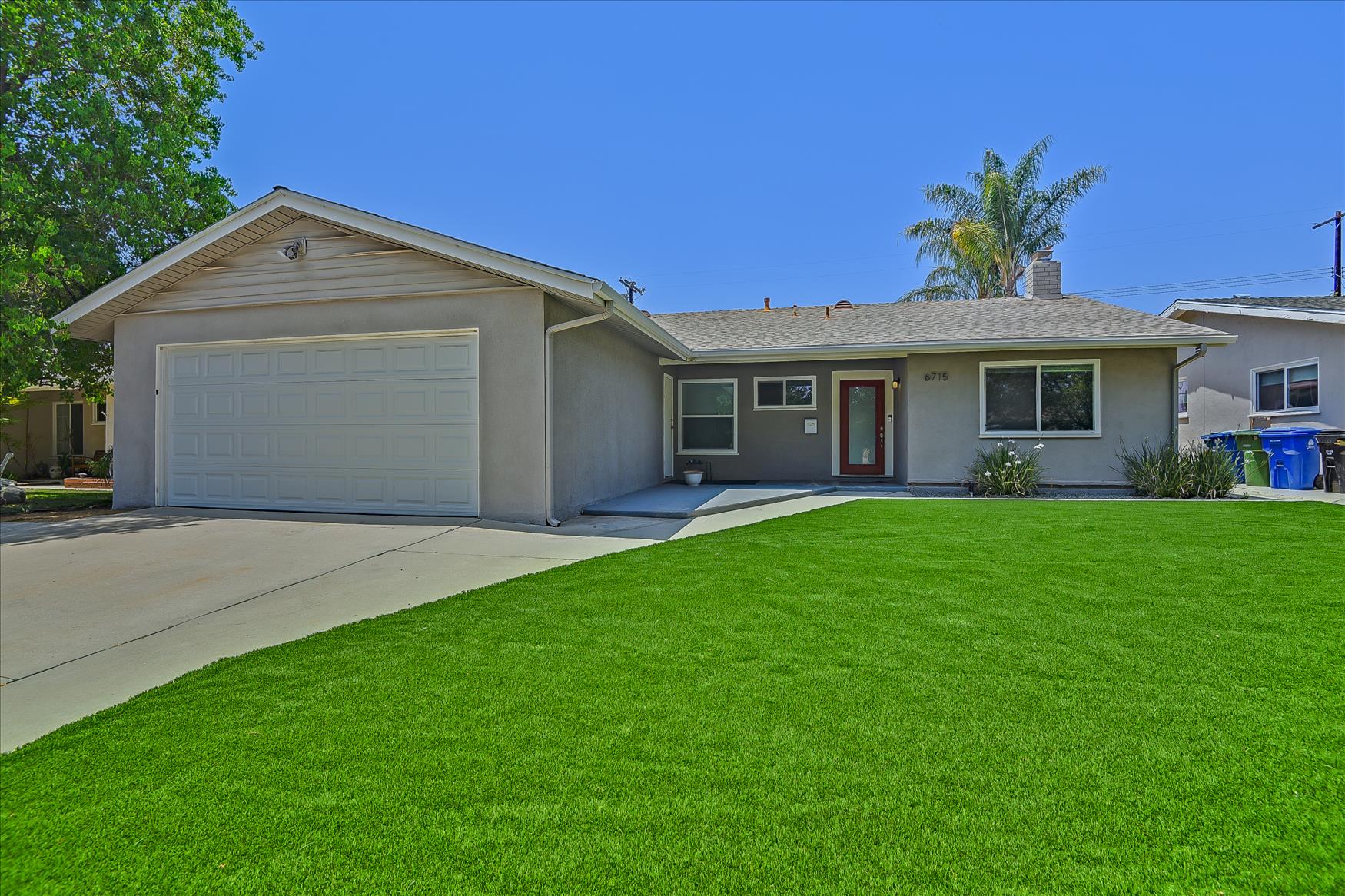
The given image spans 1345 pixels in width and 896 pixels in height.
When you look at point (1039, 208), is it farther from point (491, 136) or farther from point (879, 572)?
point (879, 572)

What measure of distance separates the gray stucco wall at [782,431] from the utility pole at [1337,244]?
85.1 ft

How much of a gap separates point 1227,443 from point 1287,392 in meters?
1.53

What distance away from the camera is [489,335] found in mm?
8172

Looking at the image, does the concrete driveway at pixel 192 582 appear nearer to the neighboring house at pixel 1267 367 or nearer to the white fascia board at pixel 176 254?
the white fascia board at pixel 176 254

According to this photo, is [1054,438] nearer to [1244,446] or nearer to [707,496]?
[1244,446]

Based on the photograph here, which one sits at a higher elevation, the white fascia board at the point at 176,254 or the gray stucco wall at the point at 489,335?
the white fascia board at the point at 176,254

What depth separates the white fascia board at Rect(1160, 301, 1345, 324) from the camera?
1277cm

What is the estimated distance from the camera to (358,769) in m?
2.31

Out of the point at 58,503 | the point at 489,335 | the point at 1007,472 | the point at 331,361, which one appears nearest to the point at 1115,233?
the point at 1007,472

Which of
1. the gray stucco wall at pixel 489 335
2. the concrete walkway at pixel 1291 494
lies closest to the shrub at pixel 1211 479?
the concrete walkway at pixel 1291 494

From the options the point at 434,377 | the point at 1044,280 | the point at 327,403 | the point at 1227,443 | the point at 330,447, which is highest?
the point at 1044,280

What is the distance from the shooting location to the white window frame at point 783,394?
43.4 feet

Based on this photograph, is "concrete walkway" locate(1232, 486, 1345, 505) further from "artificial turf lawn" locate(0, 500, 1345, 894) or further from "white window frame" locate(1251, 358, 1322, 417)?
"artificial turf lawn" locate(0, 500, 1345, 894)

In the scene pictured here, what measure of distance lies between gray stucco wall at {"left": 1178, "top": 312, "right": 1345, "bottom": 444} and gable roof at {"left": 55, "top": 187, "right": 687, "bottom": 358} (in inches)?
529
